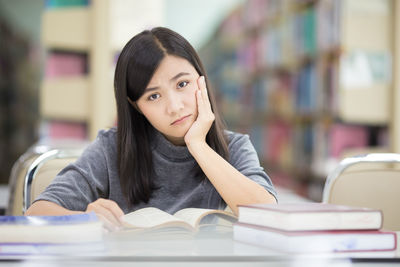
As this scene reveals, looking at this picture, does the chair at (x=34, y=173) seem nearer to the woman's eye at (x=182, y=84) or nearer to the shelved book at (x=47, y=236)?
the woman's eye at (x=182, y=84)

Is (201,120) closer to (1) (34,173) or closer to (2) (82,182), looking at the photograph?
(2) (82,182)

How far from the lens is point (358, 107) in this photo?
302 cm

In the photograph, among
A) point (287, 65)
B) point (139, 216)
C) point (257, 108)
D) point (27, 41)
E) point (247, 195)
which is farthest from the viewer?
point (27, 41)

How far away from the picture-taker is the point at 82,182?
134cm

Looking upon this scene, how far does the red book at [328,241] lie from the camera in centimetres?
75

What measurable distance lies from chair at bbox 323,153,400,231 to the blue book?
83 cm

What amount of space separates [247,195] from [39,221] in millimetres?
537

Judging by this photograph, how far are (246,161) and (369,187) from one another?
1.19 ft

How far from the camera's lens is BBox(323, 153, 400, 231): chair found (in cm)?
149

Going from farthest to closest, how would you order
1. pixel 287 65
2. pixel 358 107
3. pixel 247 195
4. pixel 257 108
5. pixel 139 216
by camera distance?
pixel 257 108 → pixel 287 65 → pixel 358 107 → pixel 247 195 → pixel 139 216

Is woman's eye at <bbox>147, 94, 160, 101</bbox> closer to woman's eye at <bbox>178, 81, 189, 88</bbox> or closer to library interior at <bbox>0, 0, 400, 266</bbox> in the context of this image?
woman's eye at <bbox>178, 81, 189, 88</bbox>

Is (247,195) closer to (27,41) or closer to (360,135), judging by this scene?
(360,135)

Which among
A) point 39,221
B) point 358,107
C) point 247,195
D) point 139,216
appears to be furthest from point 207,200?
point 358,107

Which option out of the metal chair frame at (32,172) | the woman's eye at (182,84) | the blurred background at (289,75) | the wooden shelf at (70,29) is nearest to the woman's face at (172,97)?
the woman's eye at (182,84)
